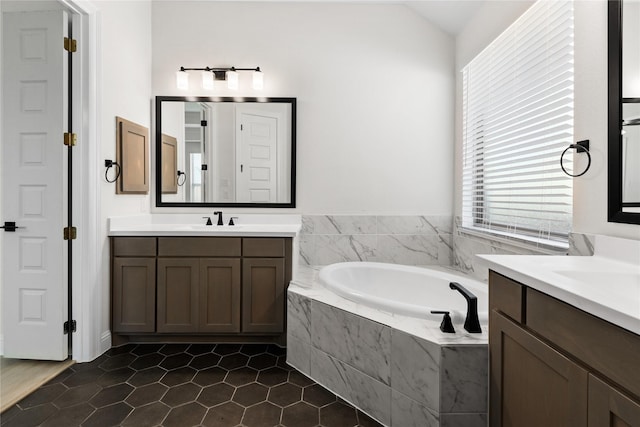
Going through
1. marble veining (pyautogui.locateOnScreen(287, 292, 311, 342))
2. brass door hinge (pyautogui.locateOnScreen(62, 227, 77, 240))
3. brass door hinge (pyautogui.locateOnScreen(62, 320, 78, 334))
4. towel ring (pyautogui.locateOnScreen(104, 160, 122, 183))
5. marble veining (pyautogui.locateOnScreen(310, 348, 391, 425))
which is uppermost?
towel ring (pyautogui.locateOnScreen(104, 160, 122, 183))

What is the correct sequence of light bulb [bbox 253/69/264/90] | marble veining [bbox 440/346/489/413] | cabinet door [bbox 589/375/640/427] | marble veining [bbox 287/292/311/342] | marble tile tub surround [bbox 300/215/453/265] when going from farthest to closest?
marble tile tub surround [bbox 300/215/453/265], light bulb [bbox 253/69/264/90], marble veining [bbox 287/292/311/342], marble veining [bbox 440/346/489/413], cabinet door [bbox 589/375/640/427]

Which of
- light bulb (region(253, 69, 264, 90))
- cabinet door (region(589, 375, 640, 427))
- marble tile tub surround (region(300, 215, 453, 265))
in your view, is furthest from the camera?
marble tile tub surround (region(300, 215, 453, 265))

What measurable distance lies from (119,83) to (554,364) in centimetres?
292

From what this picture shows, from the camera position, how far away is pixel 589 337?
78cm

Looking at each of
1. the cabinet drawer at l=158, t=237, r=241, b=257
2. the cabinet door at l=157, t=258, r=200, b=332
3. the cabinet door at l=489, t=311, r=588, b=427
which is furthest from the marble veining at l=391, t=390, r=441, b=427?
the cabinet door at l=157, t=258, r=200, b=332

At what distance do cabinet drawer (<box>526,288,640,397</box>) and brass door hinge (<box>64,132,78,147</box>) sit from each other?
257 cm

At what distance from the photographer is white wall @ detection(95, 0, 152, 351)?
2.25 metres

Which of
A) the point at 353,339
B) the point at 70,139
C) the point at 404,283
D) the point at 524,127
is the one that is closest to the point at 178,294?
the point at 70,139

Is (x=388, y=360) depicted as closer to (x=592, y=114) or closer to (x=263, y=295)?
(x=263, y=295)

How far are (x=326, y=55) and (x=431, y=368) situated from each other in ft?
8.36

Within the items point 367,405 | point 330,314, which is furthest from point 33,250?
point 367,405

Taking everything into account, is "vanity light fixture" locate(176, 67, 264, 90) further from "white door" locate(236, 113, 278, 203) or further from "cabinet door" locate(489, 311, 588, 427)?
"cabinet door" locate(489, 311, 588, 427)

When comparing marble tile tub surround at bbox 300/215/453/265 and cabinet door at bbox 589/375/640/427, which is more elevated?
marble tile tub surround at bbox 300/215/453/265

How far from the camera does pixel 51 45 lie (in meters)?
2.11
